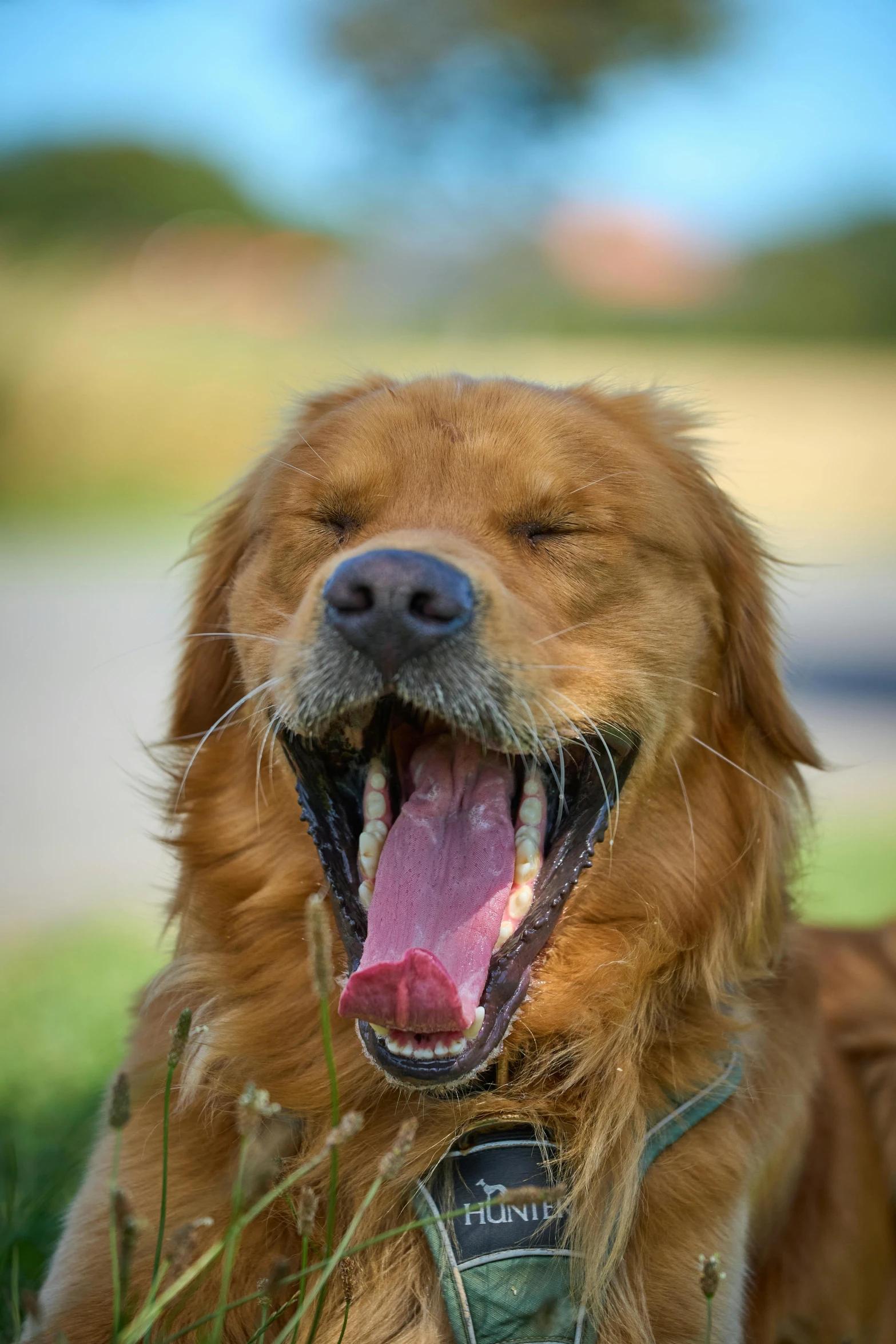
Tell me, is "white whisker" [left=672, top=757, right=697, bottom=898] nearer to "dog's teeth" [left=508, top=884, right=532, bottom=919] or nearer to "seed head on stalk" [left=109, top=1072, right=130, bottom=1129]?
"dog's teeth" [left=508, top=884, right=532, bottom=919]

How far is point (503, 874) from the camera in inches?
108

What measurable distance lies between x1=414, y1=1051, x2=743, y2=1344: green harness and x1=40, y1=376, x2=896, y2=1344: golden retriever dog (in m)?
0.03

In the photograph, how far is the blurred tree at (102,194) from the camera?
2450 centimetres

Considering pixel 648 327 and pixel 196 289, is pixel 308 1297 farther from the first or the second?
pixel 648 327

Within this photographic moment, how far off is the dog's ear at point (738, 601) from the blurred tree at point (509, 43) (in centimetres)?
3586

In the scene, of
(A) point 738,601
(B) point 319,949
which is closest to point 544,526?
(A) point 738,601

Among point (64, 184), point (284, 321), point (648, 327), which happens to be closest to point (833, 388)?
point (648, 327)

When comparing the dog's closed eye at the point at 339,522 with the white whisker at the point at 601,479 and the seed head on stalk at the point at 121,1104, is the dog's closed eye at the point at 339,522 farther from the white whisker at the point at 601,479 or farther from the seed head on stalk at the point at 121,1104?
the seed head on stalk at the point at 121,1104

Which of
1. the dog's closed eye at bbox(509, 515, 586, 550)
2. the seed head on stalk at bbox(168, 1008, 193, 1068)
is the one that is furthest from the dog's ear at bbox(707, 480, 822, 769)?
the seed head on stalk at bbox(168, 1008, 193, 1068)

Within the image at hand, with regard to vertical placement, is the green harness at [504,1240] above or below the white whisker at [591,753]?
below

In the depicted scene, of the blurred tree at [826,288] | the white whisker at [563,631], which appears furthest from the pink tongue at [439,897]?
the blurred tree at [826,288]

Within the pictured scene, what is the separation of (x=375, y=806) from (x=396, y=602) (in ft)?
1.87

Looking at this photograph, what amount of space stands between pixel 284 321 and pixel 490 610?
27.8 m

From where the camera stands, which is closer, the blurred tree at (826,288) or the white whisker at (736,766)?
the white whisker at (736,766)
